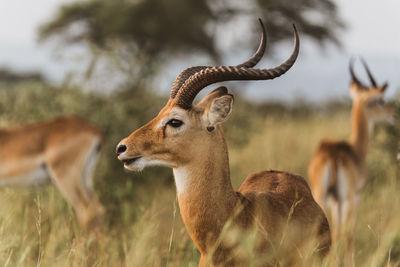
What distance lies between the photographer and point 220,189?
2.46 m

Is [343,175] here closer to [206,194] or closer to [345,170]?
[345,170]

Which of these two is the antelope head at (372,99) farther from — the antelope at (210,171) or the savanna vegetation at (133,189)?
the antelope at (210,171)

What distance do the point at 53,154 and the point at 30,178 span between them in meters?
0.36

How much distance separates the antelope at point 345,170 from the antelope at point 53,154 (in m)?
2.47

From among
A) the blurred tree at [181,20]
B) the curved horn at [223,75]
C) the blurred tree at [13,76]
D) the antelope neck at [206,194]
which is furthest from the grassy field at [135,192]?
the blurred tree at [13,76]

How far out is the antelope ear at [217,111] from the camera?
8.36 feet

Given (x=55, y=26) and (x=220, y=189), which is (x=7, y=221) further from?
(x=55, y=26)

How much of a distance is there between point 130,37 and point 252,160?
989 centimetres

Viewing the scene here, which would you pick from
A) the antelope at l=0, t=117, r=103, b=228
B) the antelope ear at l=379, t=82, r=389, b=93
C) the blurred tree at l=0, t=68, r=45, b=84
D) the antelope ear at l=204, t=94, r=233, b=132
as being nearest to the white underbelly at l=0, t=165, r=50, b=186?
the antelope at l=0, t=117, r=103, b=228

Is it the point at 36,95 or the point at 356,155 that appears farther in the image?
the point at 36,95

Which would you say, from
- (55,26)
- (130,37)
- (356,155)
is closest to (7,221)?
(356,155)

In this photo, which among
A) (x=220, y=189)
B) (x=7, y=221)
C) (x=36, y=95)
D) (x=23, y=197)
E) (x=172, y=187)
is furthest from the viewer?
(x=36, y=95)

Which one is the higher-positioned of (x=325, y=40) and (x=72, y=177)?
(x=325, y=40)

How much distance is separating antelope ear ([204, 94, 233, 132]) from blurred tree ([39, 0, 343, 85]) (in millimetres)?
13420
